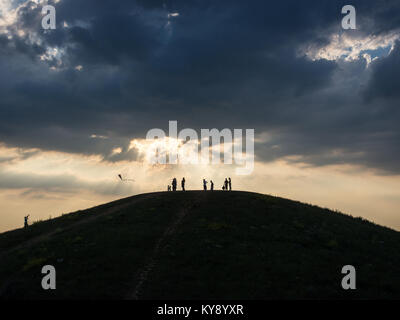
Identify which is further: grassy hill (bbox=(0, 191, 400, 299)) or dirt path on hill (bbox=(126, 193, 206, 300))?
grassy hill (bbox=(0, 191, 400, 299))

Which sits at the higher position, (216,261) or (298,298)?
(216,261)

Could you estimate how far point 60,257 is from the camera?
94.6ft

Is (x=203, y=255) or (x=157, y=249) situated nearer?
(x=203, y=255)

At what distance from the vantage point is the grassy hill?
76.0 feet

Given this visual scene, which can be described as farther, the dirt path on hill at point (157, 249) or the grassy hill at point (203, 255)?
the grassy hill at point (203, 255)

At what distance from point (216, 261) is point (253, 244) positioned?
5.34 metres

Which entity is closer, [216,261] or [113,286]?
[113,286]

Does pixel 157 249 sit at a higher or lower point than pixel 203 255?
higher

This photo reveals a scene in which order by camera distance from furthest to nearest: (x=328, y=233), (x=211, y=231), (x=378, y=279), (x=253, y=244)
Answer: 1. (x=328, y=233)
2. (x=211, y=231)
3. (x=253, y=244)
4. (x=378, y=279)

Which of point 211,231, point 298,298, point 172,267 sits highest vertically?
point 211,231

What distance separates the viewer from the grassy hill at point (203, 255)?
23172 millimetres

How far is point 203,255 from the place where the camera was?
91.4 ft

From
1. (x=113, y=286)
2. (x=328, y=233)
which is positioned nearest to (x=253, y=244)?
(x=328, y=233)
